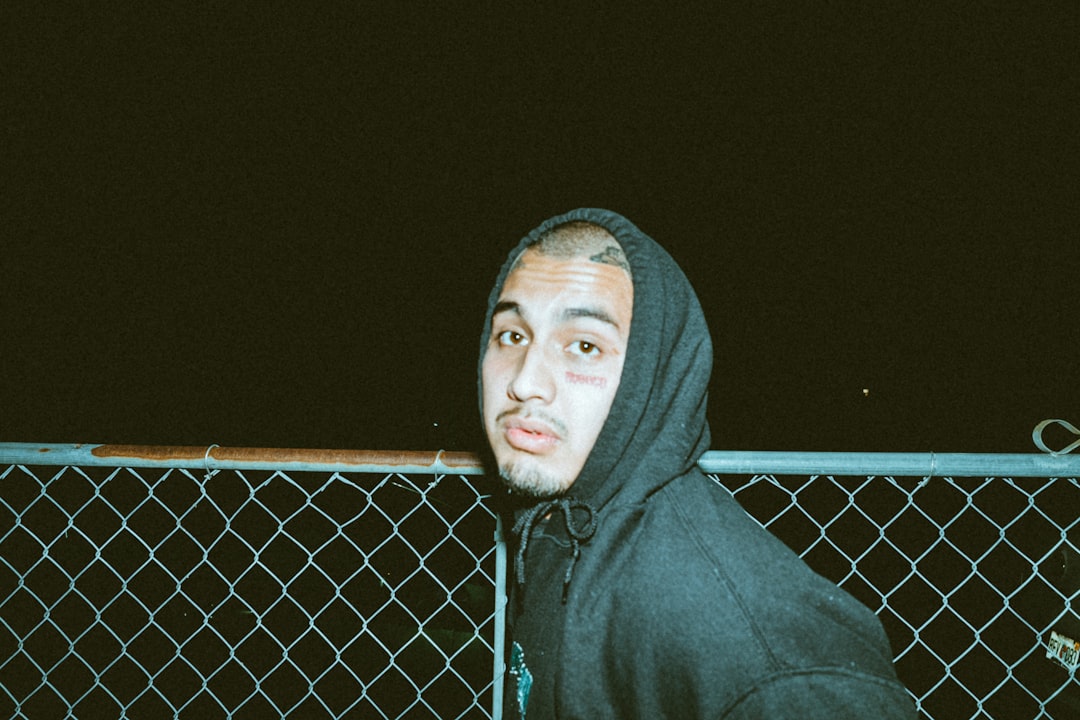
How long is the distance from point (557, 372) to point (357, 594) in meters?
5.38

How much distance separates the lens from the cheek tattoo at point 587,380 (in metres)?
1.42

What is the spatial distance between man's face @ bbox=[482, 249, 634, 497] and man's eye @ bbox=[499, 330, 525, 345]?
0.08ft

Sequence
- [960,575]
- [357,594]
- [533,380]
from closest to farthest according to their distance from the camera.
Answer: [533,380] < [357,594] < [960,575]

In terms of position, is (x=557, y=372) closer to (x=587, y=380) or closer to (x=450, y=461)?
(x=587, y=380)

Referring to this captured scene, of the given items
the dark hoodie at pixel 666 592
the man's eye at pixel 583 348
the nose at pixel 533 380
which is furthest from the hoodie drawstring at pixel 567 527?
the man's eye at pixel 583 348

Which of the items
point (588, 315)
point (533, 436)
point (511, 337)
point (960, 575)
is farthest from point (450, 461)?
point (960, 575)

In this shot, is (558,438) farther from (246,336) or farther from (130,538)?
(246,336)

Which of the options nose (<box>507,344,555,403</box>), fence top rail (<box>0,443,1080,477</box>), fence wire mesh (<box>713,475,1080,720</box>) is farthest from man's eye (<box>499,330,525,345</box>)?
fence wire mesh (<box>713,475,1080,720</box>)

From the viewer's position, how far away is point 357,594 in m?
5.87

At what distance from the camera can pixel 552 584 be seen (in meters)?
1.39

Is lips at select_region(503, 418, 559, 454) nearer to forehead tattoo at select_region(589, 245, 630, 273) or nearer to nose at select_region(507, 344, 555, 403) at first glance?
nose at select_region(507, 344, 555, 403)

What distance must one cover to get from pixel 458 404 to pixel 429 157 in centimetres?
1071

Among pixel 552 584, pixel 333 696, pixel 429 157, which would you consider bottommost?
pixel 333 696

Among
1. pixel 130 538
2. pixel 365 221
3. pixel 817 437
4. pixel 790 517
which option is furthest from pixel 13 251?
pixel 817 437
